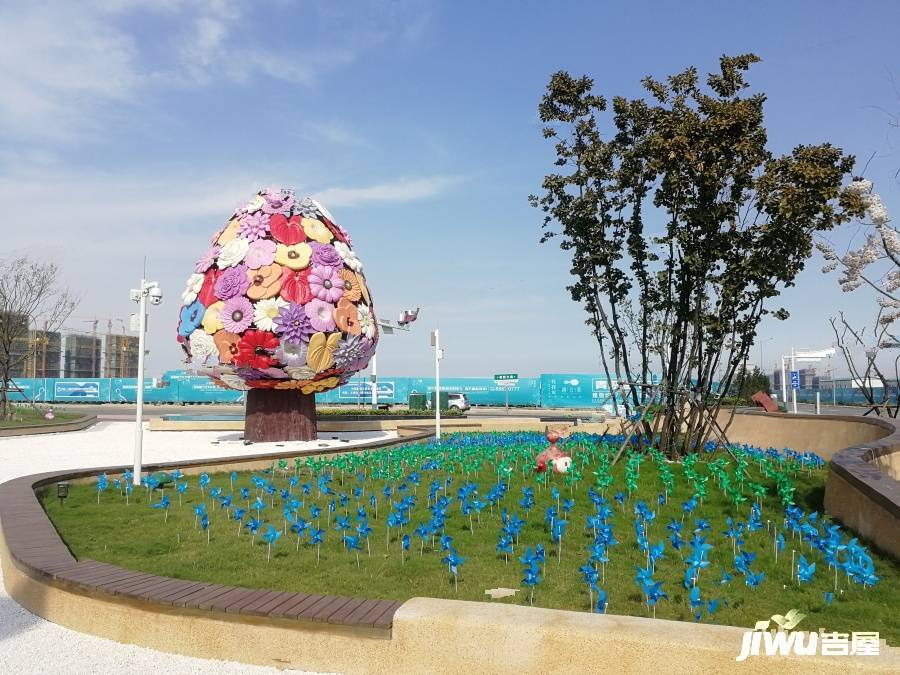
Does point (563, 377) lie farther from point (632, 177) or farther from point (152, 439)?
point (632, 177)

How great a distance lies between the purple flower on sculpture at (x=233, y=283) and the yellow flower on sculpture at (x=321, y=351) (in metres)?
2.45

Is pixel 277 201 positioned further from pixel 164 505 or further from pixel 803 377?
pixel 803 377

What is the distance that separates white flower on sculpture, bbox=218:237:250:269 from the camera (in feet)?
63.3


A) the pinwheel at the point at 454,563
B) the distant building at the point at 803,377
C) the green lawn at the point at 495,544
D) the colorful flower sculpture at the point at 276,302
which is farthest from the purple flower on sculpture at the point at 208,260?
the distant building at the point at 803,377

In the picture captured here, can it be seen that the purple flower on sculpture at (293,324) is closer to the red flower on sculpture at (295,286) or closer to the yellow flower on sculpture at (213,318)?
the red flower on sculpture at (295,286)

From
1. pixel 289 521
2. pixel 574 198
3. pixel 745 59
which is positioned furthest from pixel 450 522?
pixel 745 59

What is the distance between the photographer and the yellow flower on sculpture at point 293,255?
19.1 metres

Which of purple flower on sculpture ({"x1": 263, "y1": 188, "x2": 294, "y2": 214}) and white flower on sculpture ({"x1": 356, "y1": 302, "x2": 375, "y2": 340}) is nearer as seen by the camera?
purple flower on sculpture ({"x1": 263, "y1": 188, "x2": 294, "y2": 214})

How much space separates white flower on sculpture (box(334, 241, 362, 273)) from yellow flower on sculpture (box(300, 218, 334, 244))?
36 cm

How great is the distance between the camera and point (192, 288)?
66.2ft

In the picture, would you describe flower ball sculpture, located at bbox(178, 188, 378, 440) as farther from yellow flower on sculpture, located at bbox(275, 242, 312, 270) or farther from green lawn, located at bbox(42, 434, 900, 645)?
green lawn, located at bbox(42, 434, 900, 645)

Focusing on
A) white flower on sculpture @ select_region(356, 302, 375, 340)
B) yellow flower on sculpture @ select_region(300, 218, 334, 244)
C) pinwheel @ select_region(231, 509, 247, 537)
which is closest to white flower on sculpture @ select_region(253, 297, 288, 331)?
yellow flower on sculpture @ select_region(300, 218, 334, 244)

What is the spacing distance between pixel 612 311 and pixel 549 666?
35.2 feet

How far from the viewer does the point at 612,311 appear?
14289mm
